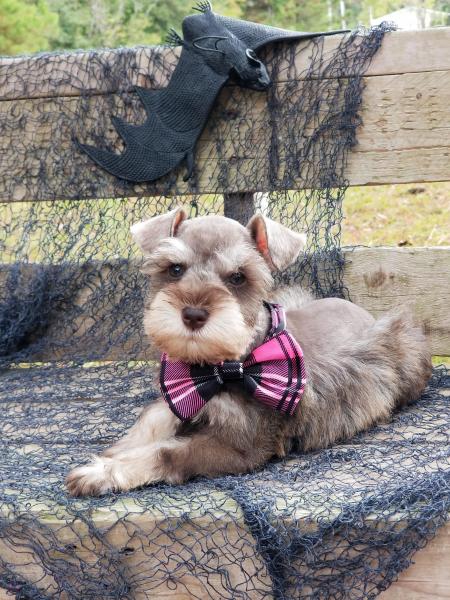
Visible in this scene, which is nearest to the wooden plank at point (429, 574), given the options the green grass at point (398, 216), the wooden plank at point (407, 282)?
the wooden plank at point (407, 282)

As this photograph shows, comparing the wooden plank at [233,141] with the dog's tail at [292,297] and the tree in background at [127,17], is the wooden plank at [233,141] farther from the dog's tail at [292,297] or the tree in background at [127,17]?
the tree in background at [127,17]

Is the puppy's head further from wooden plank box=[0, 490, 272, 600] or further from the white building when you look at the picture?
the white building

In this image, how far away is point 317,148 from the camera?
172 inches

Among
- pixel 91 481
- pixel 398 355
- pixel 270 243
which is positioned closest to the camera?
pixel 91 481

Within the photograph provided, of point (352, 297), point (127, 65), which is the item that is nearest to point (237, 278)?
point (352, 297)

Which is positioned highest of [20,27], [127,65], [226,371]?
[20,27]

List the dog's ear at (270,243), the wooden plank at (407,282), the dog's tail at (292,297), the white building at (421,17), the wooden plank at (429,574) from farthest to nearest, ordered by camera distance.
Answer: the white building at (421,17) → the wooden plank at (407,282) → the dog's tail at (292,297) → the dog's ear at (270,243) → the wooden plank at (429,574)

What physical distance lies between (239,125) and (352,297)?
3.47ft

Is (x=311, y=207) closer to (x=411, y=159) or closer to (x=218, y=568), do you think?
(x=411, y=159)

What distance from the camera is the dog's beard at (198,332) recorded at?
2.80m

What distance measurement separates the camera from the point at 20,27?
14703 millimetres

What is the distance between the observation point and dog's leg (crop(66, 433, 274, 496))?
289cm

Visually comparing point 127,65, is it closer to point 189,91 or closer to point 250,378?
point 189,91

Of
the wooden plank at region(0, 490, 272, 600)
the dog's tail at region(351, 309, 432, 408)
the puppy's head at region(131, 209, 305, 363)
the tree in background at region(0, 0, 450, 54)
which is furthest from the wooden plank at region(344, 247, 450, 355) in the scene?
the tree in background at region(0, 0, 450, 54)
